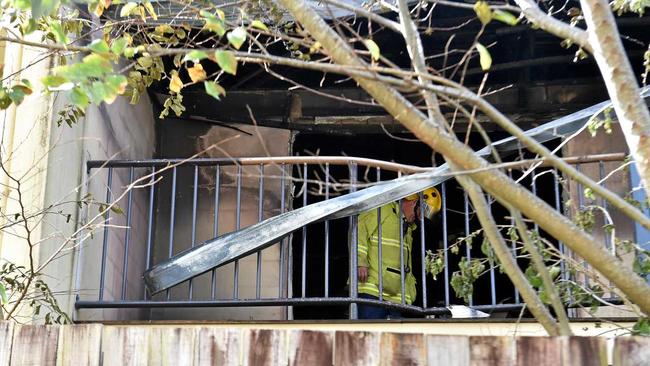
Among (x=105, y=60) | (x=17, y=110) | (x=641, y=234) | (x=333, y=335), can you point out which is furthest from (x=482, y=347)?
(x=641, y=234)

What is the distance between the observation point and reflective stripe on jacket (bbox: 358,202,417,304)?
8477 mm

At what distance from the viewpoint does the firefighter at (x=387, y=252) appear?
845 cm

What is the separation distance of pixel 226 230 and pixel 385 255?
1462 mm

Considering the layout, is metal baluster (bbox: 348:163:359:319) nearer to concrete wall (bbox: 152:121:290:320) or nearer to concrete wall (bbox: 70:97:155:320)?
concrete wall (bbox: 70:97:155:320)

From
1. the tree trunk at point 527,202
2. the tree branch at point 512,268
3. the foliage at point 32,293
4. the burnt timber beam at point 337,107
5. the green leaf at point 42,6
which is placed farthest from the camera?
the burnt timber beam at point 337,107

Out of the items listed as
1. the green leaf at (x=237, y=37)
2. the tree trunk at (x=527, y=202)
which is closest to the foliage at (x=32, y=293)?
the green leaf at (x=237, y=37)

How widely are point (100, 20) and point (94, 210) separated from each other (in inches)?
54.9

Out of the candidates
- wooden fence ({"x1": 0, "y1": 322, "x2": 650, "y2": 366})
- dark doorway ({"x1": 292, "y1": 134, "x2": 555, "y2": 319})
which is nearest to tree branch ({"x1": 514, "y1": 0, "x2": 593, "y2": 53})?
wooden fence ({"x1": 0, "y1": 322, "x2": 650, "y2": 366})

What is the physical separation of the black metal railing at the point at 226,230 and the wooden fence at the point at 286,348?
7.76ft

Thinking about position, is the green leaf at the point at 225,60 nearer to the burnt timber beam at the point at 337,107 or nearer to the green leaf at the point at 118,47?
the green leaf at the point at 118,47

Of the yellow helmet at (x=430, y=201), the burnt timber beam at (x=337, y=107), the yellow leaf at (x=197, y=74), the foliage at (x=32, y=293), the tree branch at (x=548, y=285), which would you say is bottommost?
the tree branch at (x=548, y=285)

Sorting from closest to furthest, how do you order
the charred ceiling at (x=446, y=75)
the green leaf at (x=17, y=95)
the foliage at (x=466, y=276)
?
the green leaf at (x=17, y=95) < the foliage at (x=466, y=276) < the charred ceiling at (x=446, y=75)

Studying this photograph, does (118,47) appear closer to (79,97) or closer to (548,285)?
(79,97)

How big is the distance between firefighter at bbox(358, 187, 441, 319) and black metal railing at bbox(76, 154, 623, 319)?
0.34 m
